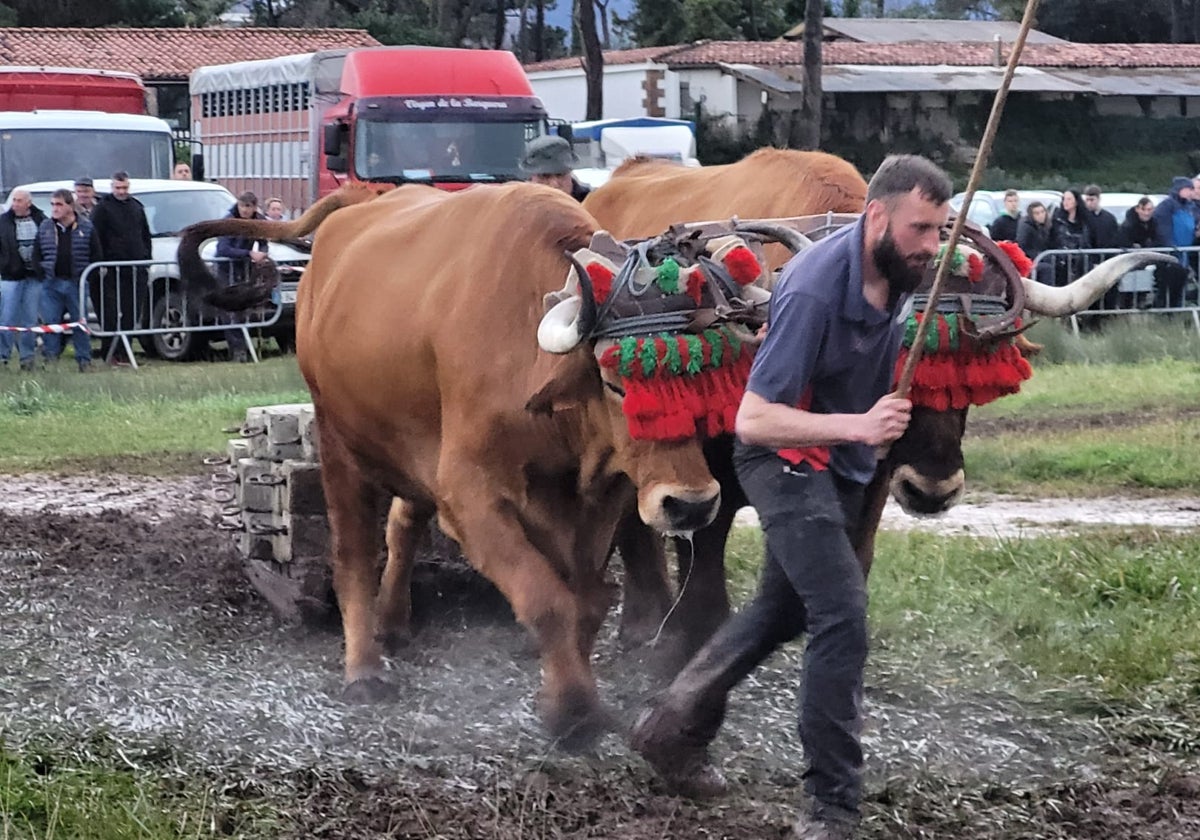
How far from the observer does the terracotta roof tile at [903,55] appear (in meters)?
48.7

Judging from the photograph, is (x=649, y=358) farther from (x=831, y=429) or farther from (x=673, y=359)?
(x=831, y=429)

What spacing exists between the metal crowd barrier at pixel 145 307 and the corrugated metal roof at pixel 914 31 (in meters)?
40.8

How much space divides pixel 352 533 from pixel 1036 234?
14.2 meters

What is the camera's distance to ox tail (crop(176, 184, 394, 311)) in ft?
29.5

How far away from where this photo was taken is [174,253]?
726 inches

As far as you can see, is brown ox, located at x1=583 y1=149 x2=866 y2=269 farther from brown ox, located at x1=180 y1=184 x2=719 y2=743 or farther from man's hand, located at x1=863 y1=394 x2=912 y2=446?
man's hand, located at x1=863 y1=394 x2=912 y2=446

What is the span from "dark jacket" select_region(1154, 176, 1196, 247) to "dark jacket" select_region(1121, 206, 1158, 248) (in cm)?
5

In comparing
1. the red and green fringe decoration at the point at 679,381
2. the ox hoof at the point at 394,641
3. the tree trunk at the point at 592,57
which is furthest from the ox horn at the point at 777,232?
the tree trunk at the point at 592,57

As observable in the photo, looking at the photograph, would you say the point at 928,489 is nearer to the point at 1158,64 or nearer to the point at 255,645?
the point at 255,645

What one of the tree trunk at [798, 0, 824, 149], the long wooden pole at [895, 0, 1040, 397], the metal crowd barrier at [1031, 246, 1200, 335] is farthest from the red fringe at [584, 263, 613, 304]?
the tree trunk at [798, 0, 824, 149]

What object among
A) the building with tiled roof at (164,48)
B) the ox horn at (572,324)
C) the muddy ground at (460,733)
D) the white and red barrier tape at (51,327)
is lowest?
the white and red barrier tape at (51,327)

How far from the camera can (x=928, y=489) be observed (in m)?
6.30

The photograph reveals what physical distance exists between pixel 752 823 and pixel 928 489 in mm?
1375

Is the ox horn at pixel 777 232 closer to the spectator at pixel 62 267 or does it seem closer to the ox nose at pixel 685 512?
the ox nose at pixel 685 512
